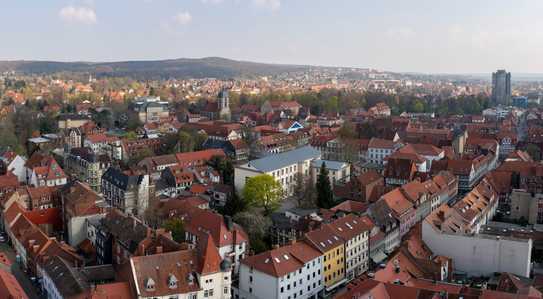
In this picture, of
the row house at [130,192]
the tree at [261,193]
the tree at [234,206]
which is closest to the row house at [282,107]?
the row house at [130,192]

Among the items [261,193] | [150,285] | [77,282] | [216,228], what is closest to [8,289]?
[77,282]

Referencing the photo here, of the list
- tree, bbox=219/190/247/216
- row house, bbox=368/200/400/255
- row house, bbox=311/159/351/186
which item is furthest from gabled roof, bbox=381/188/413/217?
row house, bbox=311/159/351/186

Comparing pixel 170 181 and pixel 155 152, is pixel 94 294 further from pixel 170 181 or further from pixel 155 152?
pixel 155 152

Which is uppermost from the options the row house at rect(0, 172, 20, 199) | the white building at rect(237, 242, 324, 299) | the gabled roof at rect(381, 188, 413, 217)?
the gabled roof at rect(381, 188, 413, 217)

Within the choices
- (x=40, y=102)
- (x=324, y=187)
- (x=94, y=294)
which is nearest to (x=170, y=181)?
(x=324, y=187)

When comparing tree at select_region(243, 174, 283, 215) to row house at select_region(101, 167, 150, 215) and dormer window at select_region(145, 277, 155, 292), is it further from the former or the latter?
dormer window at select_region(145, 277, 155, 292)

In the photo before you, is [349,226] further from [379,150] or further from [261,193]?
[379,150]
